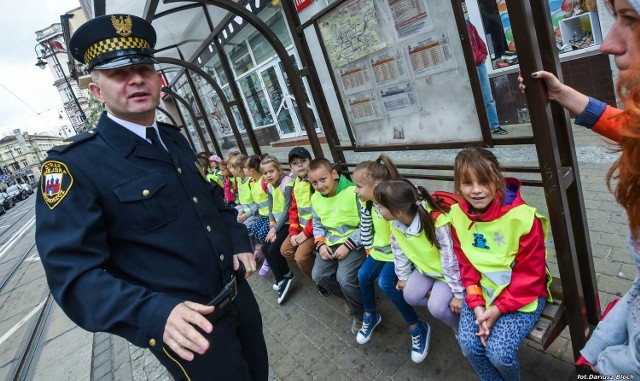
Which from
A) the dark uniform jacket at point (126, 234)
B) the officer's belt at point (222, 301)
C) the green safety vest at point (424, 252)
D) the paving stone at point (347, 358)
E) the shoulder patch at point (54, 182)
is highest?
the shoulder patch at point (54, 182)

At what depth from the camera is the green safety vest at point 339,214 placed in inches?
119

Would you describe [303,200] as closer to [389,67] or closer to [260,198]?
[260,198]

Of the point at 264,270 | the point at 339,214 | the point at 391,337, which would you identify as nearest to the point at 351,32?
the point at 339,214

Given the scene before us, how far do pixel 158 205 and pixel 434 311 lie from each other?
5.60 ft

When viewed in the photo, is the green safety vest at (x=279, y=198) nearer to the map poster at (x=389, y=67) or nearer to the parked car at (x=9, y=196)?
the map poster at (x=389, y=67)

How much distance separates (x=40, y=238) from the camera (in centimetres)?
128

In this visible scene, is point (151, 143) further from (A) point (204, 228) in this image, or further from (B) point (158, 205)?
(A) point (204, 228)

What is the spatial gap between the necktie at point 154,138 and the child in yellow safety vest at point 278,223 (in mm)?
2169

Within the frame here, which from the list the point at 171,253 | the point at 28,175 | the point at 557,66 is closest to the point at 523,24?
the point at 557,66

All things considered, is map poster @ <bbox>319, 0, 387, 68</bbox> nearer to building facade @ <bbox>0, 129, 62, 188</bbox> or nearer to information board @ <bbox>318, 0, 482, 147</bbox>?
information board @ <bbox>318, 0, 482, 147</bbox>

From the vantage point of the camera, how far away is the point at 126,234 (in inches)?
58.1

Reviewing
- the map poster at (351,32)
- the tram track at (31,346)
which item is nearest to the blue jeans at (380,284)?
the map poster at (351,32)

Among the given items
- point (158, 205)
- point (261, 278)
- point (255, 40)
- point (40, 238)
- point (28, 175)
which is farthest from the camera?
point (28, 175)

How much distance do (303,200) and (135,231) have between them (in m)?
2.18
